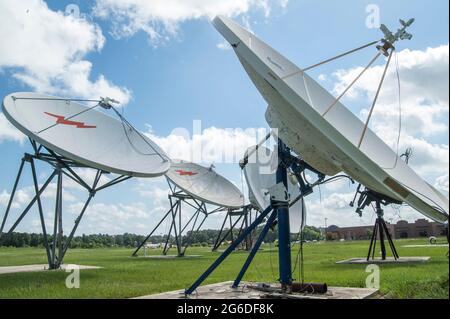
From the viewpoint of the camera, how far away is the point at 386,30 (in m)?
8.98

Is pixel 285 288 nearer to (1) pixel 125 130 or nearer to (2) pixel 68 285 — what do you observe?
(2) pixel 68 285

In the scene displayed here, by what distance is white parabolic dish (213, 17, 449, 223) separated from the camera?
7.91m

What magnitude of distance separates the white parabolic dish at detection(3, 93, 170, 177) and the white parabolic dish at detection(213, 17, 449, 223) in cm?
1057

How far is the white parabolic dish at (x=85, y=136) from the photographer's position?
18328 mm

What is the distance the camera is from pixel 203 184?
4166cm

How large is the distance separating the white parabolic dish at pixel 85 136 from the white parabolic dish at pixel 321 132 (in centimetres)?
1057

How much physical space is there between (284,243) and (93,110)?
50.2 feet

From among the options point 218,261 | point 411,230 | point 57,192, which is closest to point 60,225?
point 57,192

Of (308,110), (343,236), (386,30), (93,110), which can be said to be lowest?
(343,236)

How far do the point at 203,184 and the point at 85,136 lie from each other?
70.0 ft

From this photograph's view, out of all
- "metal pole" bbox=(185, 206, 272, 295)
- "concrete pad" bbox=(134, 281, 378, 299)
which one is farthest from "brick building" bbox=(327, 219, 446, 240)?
"metal pole" bbox=(185, 206, 272, 295)

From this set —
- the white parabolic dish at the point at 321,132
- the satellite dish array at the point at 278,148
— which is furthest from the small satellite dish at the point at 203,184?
the white parabolic dish at the point at 321,132

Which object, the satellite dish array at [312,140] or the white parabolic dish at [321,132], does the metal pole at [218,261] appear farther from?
the white parabolic dish at [321,132]
